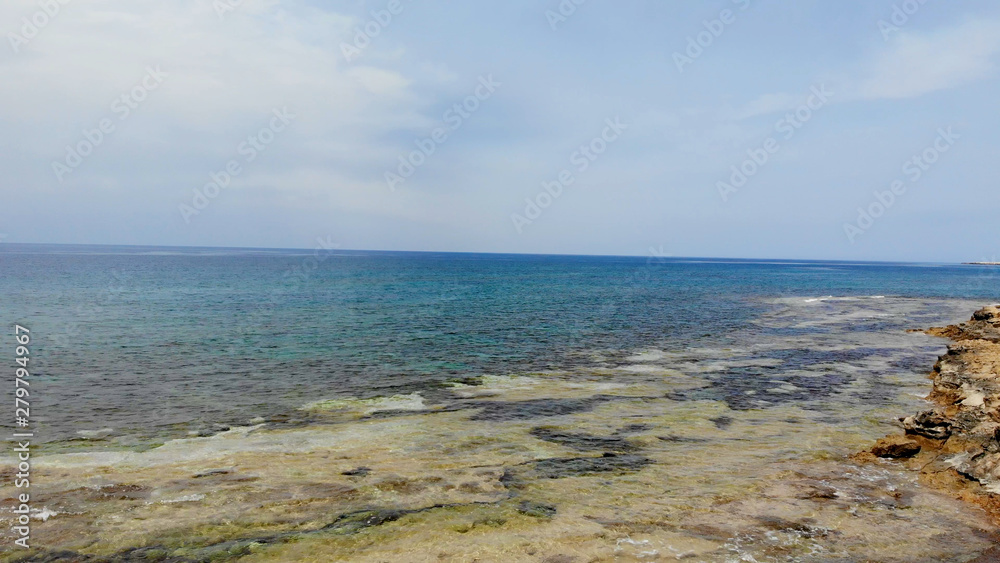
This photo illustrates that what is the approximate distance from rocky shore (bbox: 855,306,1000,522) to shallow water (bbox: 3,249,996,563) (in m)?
0.73

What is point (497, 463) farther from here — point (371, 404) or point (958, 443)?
point (958, 443)

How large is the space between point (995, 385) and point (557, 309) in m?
45.8

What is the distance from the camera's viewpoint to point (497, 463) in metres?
16.1

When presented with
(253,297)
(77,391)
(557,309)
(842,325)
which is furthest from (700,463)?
(253,297)

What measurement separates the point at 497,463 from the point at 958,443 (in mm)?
13888

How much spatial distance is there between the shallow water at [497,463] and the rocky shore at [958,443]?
0.73 metres

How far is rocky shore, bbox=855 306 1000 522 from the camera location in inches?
549

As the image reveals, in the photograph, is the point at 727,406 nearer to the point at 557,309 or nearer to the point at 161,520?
the point at 161,520

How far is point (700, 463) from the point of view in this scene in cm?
1628

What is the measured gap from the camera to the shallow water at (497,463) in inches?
449

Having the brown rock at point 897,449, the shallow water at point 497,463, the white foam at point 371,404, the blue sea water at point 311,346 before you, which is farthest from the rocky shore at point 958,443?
the white foam at point 371,404

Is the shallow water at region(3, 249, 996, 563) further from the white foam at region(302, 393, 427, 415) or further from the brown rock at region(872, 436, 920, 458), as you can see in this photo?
the brown rock at region(872, 436, 920, 458)

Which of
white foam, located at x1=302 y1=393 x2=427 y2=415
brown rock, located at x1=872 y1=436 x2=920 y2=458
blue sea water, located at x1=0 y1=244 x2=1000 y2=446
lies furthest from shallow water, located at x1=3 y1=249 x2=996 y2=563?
brown rock, located at x1=872 y1=436 x2=920 y2=458

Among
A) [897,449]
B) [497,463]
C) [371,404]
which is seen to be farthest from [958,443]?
[371,404]
